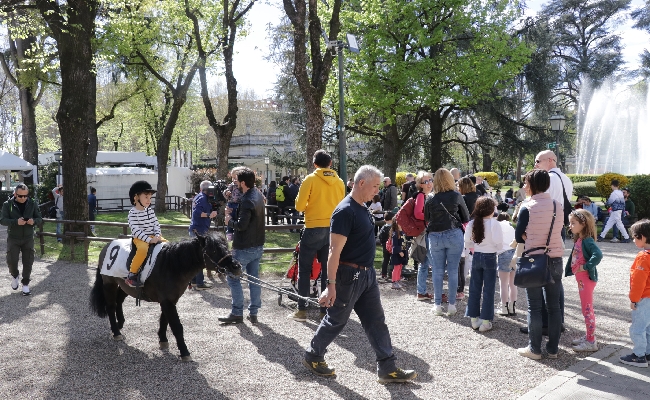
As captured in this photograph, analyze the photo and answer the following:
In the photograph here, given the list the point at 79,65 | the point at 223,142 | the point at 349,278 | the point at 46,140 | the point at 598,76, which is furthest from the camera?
the point at 46,140

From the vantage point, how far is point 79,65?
14484 mm

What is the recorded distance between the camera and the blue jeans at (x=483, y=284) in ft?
Result: 21.9

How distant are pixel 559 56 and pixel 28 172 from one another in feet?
120

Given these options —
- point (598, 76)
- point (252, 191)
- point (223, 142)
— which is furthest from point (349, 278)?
point (598, 76)

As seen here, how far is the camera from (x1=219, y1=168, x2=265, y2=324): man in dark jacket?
6.75 meters

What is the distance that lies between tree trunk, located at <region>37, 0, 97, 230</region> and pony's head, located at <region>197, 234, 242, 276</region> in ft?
32.3

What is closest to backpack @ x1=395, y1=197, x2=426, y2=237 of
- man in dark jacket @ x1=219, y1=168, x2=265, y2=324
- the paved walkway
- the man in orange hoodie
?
the man in orange hoodie

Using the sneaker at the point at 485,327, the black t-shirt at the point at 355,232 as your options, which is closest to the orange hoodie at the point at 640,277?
the sneaker at the point at 485,327

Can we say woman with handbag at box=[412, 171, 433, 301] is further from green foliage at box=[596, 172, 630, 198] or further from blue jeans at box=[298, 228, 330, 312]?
green foliage at box=[596, 172, 630, 198]

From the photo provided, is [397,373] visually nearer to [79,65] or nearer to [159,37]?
[79,65]

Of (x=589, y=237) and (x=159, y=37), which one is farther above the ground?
(x=159, y=37)

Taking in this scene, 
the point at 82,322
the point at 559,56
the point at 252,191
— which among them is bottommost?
the point at 82,322

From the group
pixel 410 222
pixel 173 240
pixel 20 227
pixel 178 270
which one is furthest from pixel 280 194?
pixel 178 270

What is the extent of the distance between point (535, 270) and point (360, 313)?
1.78 meters
